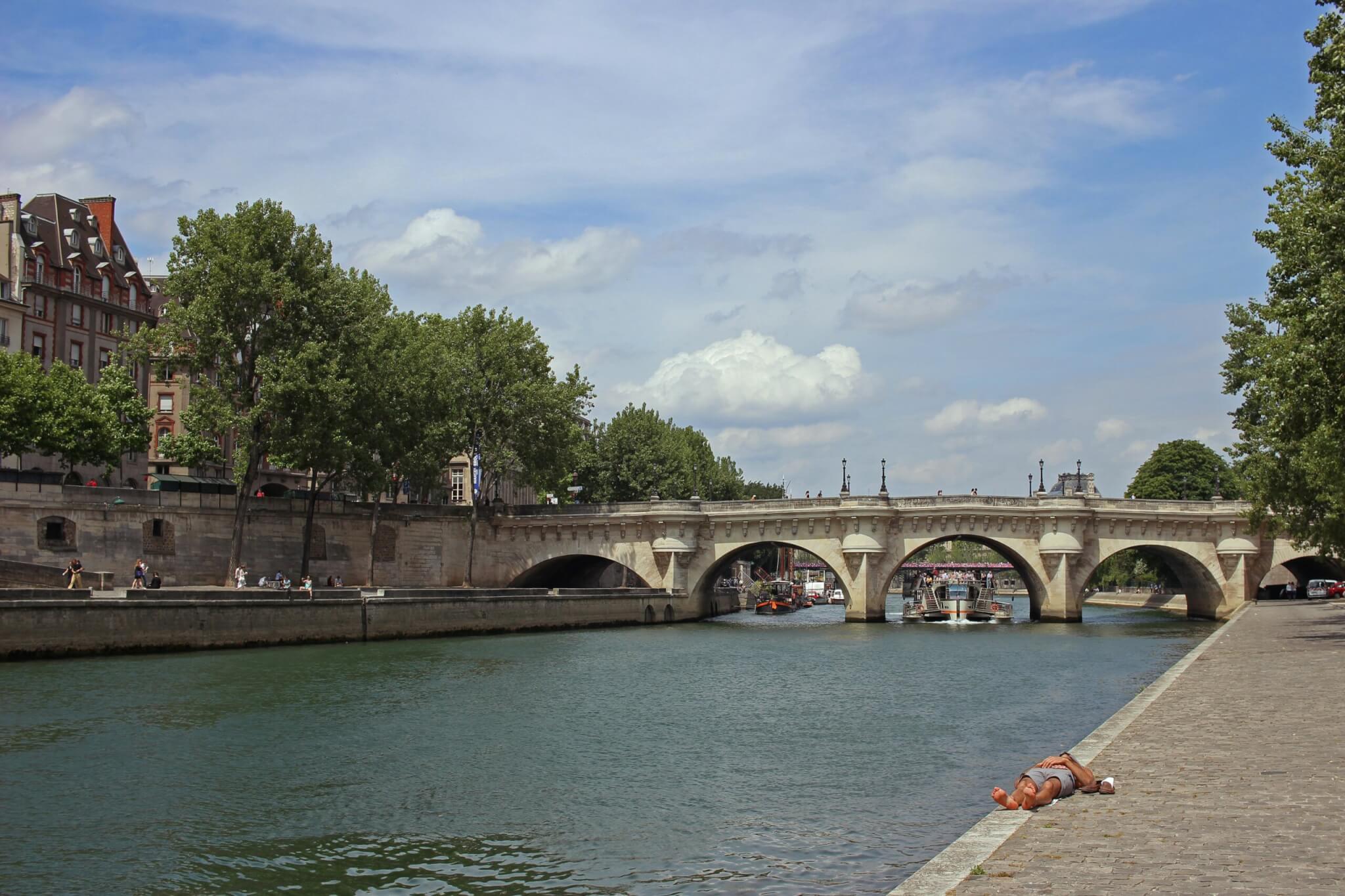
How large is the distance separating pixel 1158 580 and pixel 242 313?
88.6m

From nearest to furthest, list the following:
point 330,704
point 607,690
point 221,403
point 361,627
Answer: point 330,704
point 607,690
point 361,627
point 221,403

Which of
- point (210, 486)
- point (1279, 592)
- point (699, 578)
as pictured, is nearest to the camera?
point (210, 486)

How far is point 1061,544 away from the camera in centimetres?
7125

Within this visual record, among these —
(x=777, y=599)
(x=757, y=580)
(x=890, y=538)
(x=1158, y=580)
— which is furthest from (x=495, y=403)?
(x=757, y=580)

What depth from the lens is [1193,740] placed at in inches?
722

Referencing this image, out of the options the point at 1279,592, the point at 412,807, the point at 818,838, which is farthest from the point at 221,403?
the point at 1279,592

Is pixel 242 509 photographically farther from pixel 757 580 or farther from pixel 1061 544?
pixel 757 580

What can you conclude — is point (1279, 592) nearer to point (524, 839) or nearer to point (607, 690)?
point (607, 690)

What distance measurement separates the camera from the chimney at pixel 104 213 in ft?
263

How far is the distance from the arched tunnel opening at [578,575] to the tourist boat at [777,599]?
11.8 m

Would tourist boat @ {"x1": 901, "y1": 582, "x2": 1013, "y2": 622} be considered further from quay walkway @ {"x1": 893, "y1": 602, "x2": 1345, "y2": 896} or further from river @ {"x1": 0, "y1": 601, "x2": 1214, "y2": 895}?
quay walkway @ {"x1": 893, "y1": 602, "x2": 1345, "y2": 896}

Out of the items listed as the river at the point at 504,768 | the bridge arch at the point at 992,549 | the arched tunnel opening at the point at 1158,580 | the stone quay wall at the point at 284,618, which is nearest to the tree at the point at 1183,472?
the arched tunnel opening at the point at 1158,580

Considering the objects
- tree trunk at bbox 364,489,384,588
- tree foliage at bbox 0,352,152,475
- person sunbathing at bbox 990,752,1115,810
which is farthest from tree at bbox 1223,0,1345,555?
tree foliage at bbox 0,352,152,475

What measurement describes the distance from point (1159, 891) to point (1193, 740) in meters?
8.87
